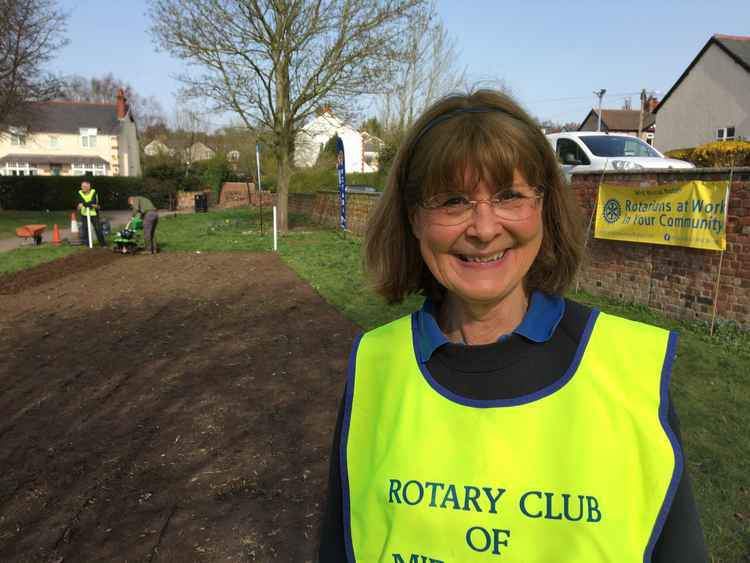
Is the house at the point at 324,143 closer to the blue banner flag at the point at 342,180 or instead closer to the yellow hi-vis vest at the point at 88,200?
the blue banner flag at the point at 342,180

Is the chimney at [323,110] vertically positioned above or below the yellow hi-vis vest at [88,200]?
above

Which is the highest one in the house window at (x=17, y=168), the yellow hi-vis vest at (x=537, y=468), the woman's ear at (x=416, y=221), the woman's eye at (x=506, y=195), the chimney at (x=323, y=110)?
the chimney at (x=323, y=110)

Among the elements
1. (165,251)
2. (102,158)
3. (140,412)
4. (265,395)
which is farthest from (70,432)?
(102,158)

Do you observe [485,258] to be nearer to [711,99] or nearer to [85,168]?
[711,99]

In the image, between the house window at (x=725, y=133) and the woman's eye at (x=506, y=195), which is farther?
the house window at (x=725, y=133)

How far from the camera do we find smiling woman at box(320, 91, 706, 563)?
1.15 m

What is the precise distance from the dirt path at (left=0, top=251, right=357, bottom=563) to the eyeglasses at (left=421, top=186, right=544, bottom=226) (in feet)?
8.20

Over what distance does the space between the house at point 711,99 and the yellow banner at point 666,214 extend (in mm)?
24458

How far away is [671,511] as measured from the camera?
1.14m


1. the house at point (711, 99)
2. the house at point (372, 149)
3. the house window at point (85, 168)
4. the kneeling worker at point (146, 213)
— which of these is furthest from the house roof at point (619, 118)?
the kneeling worker at point (146, 213)

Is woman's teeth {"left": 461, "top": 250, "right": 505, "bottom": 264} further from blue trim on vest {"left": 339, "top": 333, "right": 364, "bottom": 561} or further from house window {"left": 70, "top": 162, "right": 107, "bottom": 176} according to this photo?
house window {"left": 70, "top": 162, "right": 107, "bottom": 176}

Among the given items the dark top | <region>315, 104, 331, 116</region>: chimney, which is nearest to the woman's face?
the dark top

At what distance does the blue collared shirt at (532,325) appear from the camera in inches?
53.5

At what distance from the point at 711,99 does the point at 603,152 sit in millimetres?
23602
